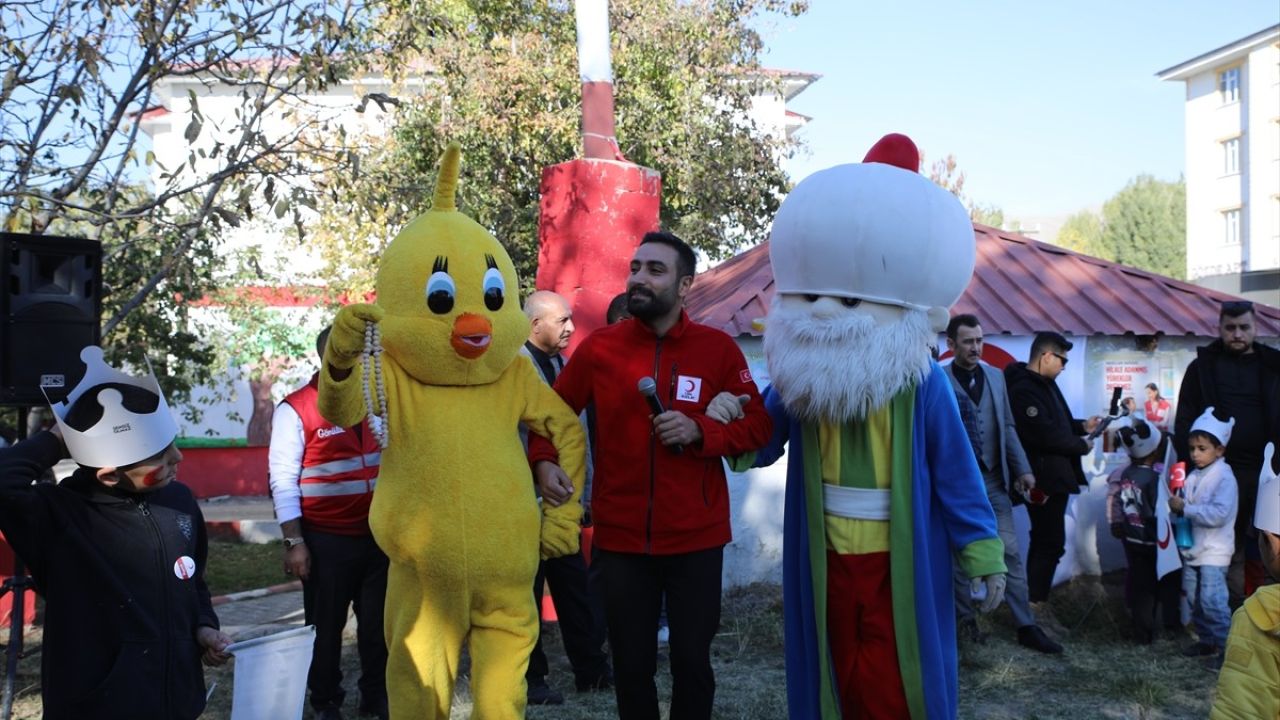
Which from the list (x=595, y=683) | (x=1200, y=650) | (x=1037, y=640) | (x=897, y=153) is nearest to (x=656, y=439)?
(x=897, y=153)

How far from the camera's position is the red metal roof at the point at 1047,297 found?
9.07 metres

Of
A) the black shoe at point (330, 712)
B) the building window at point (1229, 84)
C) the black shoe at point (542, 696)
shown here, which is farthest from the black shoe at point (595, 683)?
the building window at point (1229, 84)

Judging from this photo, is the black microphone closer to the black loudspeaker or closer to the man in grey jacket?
the black loudspeaker

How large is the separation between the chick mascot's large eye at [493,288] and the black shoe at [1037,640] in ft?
15.7

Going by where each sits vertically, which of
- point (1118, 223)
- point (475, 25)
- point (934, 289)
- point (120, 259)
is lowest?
point (934, 289)

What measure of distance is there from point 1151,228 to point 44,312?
62.1m

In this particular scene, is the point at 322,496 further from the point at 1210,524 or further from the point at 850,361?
the point at 1210,524

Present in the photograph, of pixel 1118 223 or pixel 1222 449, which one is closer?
pixel 1222 449

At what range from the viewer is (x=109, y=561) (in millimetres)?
3668

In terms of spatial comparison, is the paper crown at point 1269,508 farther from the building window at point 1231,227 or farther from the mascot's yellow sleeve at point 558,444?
the building window at point 1231,227

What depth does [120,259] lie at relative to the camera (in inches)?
378

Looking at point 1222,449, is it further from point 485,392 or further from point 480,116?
point 480,116

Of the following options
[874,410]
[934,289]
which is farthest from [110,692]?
[934,289]

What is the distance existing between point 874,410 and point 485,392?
4.44 ft
